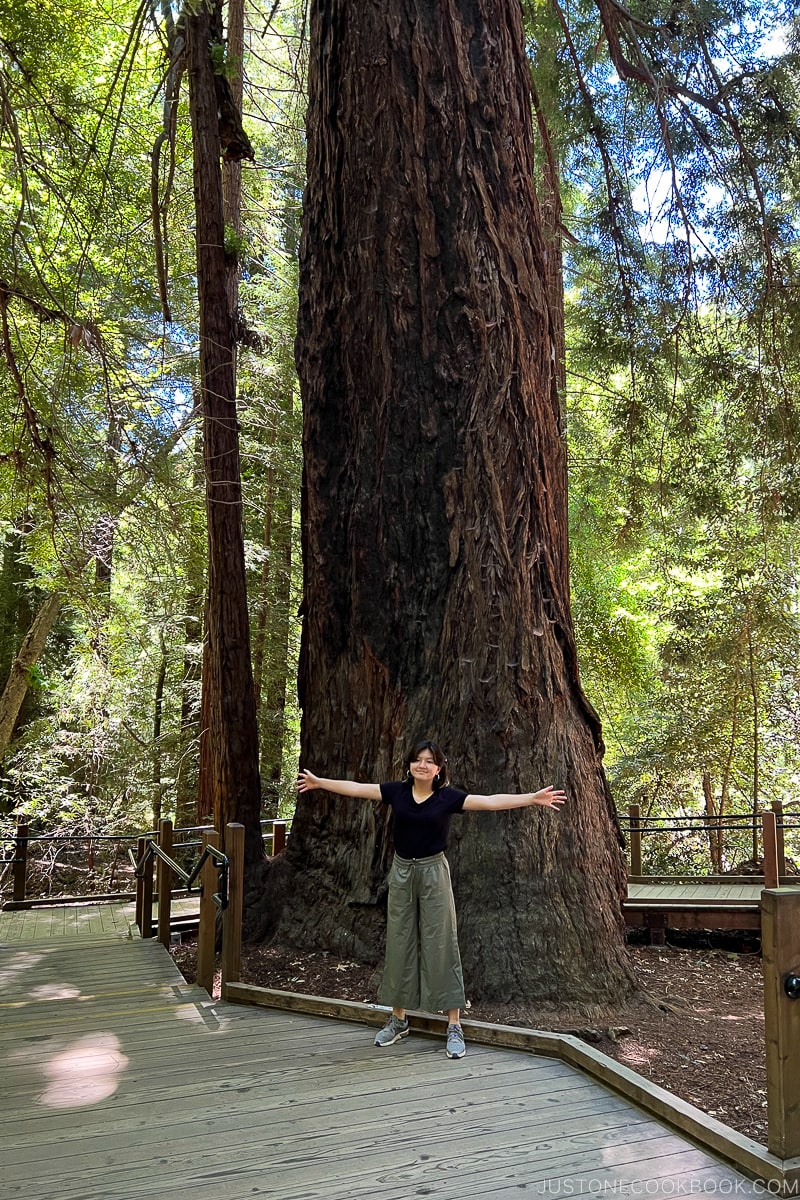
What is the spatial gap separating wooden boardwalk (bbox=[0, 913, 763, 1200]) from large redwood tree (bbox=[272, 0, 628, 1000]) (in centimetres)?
135

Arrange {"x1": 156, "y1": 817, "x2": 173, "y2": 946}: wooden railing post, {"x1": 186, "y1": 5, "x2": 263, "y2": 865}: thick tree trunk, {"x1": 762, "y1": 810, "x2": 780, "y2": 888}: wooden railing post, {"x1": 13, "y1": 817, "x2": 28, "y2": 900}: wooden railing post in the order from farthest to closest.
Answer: {"x1": 13, "y1": 817, "x2": 28, "y2": 900}: wooden railing post → {"x1": 762, "y1": 810, "x2": 780, "y2": 888}: wooden railing post → {"x1": 186, "y1": 5, "x2": 263, "y2": 865}: thick tree trunk → {"x1": 156, "y1": 817, "x2": 173, "y2": 946}: wooden railing post

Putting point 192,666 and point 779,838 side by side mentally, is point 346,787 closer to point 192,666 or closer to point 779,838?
point 779,838

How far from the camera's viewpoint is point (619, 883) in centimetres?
580

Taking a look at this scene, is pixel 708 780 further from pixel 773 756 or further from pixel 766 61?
pixel 766 61

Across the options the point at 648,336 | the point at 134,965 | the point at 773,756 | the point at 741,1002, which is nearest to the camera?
the point at 741,1002

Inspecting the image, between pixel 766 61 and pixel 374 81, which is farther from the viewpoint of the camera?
pixel 766 61

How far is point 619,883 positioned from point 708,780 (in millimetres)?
11252

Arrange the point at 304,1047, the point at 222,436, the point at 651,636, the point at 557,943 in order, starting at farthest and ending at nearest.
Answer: the point at 651,636 < the point at 222,436 < the point at 557,943 < the point at 304,1047

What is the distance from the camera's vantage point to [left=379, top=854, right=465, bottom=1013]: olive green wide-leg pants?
4.24 metres

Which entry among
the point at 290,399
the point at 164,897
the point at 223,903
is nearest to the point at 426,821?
the point at 223,903

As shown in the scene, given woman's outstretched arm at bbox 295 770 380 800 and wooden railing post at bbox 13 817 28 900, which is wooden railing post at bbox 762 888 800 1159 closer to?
woman's outstretched arm at bbox 295 770 380 800

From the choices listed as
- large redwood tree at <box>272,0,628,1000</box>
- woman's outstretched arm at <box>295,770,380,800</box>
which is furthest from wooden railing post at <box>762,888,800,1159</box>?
large redwood tree at <box>272,0,628,1000</box>

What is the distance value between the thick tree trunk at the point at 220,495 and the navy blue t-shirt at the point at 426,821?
381 cm

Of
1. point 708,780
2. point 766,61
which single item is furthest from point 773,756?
point 766,61
